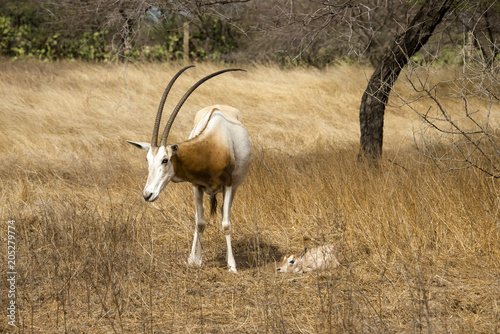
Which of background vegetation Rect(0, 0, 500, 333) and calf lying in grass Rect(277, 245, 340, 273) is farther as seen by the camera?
calf lying in grass Rect(277, 245, 340, 273)

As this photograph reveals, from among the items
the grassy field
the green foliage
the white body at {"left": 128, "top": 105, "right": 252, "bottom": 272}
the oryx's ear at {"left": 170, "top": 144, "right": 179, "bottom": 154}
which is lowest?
the green foliage

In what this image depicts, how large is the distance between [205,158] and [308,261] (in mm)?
1044

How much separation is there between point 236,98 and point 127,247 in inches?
268

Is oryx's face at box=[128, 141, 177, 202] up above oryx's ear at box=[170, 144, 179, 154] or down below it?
below

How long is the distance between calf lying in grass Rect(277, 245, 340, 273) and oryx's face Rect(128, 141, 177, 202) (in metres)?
1.13

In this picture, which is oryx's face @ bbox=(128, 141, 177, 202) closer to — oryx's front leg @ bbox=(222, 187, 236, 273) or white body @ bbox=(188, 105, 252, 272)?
white body @ bbox=(188, 105, 252, 272)

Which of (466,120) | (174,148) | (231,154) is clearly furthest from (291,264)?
(466,120)

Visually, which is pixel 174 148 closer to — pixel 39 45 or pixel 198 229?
pixel 198 229

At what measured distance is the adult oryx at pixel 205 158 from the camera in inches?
143

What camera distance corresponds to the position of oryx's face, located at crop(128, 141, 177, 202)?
11.5 feet

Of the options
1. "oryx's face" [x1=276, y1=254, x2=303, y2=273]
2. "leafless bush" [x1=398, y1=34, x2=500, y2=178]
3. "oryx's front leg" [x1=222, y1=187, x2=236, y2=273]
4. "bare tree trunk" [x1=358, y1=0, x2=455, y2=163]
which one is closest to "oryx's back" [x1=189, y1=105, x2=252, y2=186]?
"oryx's front leg" [x1=222, y1=187, x2=236, y2=273]

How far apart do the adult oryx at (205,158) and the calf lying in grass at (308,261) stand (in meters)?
0.39

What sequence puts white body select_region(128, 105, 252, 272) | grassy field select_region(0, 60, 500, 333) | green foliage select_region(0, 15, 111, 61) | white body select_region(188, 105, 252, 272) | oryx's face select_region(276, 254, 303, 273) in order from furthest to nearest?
1. green foliage select_region(0, 15, 111, 61)
2. white body select_region(188, 105, 252, 272)
3. oryx's face select_region(276, 254, 303, 273)
4. white body select_region(128, 105, 252, 272)
5. grassy field select_region(0, 60, 500, 333)

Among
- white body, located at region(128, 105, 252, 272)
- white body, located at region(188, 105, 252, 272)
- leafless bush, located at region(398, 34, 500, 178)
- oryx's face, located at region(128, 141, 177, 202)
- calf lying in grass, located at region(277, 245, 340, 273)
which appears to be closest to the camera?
oryx's face, located at region(128, 141, 177, 202)
